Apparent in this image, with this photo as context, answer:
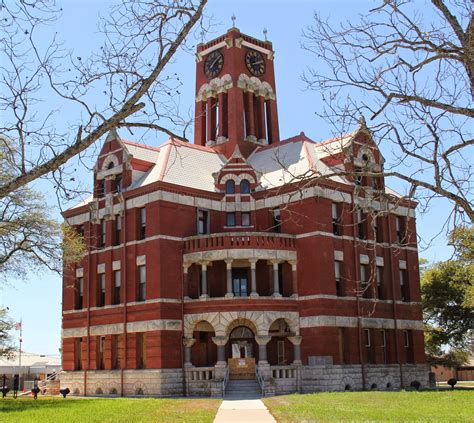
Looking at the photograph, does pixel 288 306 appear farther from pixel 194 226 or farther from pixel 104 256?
pixel 104 256

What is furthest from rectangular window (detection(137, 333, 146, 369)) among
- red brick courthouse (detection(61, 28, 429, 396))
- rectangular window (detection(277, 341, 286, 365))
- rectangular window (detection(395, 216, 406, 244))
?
rectangular window (detection(395, 216, 406, 244))

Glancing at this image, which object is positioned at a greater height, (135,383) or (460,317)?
(460,317)

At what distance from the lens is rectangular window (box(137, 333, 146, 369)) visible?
3891cm

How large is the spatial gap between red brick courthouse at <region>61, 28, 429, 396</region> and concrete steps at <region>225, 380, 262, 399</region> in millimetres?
514

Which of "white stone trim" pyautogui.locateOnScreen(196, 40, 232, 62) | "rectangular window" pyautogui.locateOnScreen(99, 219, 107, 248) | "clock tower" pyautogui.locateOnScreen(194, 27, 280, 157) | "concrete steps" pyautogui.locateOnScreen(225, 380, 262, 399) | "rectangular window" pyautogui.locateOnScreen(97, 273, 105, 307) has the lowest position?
"concrete steps" pyautogui.locateOnScreen(225, 380, 262, 399)

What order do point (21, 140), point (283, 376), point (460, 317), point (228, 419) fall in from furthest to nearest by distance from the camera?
point (460, 317), point (283, 376), point (228, 419), point (21, 140)

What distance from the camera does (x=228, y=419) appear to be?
2080cm

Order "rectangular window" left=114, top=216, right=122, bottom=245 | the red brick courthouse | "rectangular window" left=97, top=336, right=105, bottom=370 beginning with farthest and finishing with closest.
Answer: "rectangular window" left=114, top=216, right=122, bottom=245 < "rectangular window" left=97, top=336, right=105, bottom=370 < the red brick courthouse

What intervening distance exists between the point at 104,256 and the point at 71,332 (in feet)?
18.2

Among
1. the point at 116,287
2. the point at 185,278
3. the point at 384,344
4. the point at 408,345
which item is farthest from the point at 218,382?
the point at 408,345

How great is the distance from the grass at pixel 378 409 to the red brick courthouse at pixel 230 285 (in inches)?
367

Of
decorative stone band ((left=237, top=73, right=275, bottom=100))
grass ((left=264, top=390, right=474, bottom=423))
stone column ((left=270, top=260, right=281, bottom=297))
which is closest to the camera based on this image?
grass ((left=264, top=390, right=474, bottom=423))

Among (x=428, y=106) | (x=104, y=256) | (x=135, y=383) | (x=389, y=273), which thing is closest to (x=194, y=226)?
(x=104, y=256)

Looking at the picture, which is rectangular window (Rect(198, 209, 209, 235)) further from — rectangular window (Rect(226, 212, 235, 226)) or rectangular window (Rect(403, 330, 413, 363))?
rectangular window (Rect(403, 330, 413, 363))
